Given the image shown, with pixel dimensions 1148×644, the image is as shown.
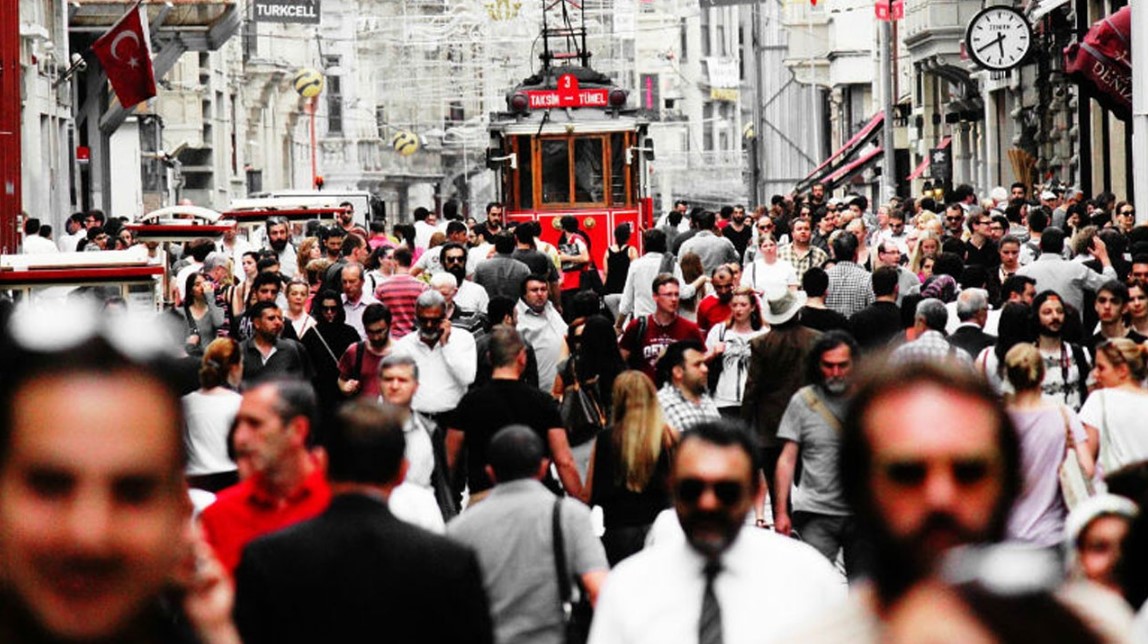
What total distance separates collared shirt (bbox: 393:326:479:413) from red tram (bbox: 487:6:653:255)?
63.3ft

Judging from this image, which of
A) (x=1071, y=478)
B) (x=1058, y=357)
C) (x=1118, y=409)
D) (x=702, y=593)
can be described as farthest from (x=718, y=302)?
(x=702, y=593)

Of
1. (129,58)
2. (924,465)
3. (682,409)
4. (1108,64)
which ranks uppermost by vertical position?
(129,58)

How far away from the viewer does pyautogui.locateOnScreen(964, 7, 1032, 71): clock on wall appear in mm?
36062

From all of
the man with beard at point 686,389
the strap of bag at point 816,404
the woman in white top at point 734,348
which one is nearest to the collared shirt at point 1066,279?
the woman in white top at point 734,348

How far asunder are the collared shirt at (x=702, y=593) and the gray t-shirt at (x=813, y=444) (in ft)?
15.1

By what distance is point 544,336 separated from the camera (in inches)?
600

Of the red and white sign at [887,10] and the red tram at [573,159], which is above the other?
the red and white sign at [887,10]

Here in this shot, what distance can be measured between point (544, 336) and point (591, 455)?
5638 mm

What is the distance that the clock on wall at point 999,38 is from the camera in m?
36.1

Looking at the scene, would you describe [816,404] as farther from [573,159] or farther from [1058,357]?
[573,159]

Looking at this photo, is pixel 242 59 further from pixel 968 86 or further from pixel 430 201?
pixel 430 201

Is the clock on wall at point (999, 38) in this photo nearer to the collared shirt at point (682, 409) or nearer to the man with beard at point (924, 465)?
the collared shirt at point (682, 409)

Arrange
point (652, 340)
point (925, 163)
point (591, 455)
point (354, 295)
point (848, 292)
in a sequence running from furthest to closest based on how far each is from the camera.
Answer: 1. point (925, 163)
2. point (848, 292)
3. point (354, 295)
4. point (652, 340)
5. point (591, 455)

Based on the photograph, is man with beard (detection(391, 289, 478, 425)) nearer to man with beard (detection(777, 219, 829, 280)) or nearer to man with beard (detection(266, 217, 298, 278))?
man with beard (detection(777, 219, 829, 280))
